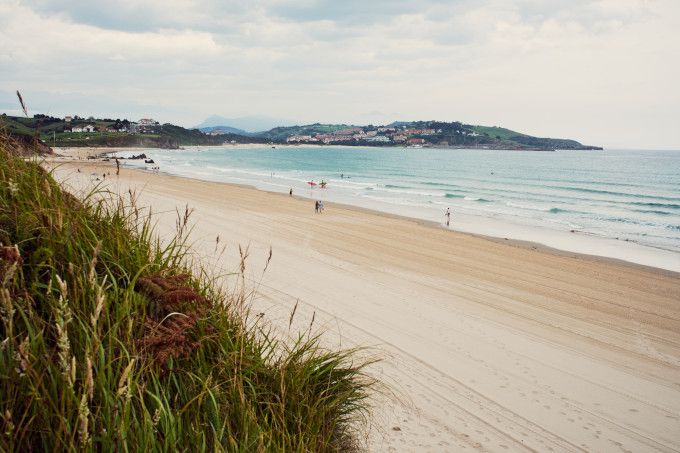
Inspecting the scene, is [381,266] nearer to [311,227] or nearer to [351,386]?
[311,227]

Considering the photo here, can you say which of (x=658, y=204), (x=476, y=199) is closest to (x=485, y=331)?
(x=476, y=199)

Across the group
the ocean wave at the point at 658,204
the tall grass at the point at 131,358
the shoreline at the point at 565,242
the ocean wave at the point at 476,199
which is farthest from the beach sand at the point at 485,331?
the ocean wave at the point at 658,204

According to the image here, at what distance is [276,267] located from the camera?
1147cm

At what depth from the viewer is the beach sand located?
17.1 feet

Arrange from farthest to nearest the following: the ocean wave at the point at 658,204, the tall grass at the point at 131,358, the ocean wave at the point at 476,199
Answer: the ocean wave at the point at 476,199
the ocean wave at the point at 658,204
the tall grass at the point at 131,358

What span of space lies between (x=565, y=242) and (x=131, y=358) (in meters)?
22.9

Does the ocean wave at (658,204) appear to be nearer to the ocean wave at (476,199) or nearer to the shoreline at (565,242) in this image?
the ocean wave at (476,199)

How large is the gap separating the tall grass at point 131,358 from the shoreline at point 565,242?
730 inches

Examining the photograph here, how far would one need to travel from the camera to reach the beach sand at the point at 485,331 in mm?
5203

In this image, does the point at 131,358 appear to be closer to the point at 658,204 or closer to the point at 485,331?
the point at 485,331

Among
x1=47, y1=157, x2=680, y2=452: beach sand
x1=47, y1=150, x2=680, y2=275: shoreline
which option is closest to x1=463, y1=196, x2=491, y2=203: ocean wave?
x1=47, y1=150, x2=680, y2=275: shoreline

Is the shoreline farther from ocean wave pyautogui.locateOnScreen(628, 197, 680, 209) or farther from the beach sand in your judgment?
ocean wave pyautogui.locateOnScreen(628, 197, 680, 209)

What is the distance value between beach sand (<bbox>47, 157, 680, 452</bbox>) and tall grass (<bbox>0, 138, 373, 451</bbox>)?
1.39 m

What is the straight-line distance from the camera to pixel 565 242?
70.9 ft
